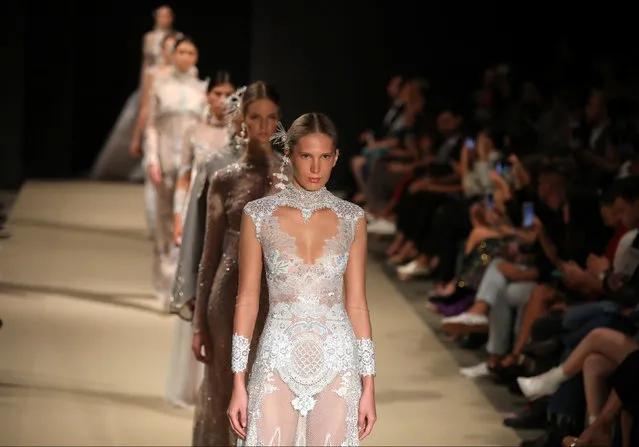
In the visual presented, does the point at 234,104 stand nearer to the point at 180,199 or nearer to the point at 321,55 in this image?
the point at 180,199

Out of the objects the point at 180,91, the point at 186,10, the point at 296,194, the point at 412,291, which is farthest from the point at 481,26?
the point at 296,194

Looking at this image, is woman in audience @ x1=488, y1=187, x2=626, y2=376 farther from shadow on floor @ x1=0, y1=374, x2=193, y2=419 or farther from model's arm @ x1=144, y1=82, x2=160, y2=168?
model's arm @ x1=144, y1=82, x2=160, y2=168

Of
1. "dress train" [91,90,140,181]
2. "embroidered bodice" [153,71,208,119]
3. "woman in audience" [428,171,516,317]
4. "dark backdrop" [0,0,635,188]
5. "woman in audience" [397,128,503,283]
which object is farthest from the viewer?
"dress train" [91,90,140,181]

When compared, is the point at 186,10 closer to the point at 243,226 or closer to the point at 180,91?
the point at 180,91

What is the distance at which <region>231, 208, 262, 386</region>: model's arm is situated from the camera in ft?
11.1

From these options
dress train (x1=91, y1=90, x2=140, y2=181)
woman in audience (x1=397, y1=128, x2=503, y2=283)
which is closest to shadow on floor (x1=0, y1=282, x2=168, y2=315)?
woman in audience (x1=397, y1=128, x2=503, y2=283)

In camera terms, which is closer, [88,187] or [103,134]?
[88,187]

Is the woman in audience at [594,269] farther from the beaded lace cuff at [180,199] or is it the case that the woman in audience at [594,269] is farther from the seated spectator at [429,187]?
the seated spectator at [429,187]

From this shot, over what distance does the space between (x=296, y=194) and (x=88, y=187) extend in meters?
9.60

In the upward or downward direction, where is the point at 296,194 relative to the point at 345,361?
upward

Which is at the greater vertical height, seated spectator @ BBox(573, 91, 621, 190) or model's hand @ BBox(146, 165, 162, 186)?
seated spectator @ BBox(573, 91, 621, 190)

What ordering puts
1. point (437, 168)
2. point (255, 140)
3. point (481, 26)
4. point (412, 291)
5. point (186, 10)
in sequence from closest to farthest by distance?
point (255, 140), point (412, 291), point (437, 168), point (481, 26), point (186, 10)

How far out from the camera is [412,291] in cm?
812

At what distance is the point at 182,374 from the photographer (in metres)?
5.68
